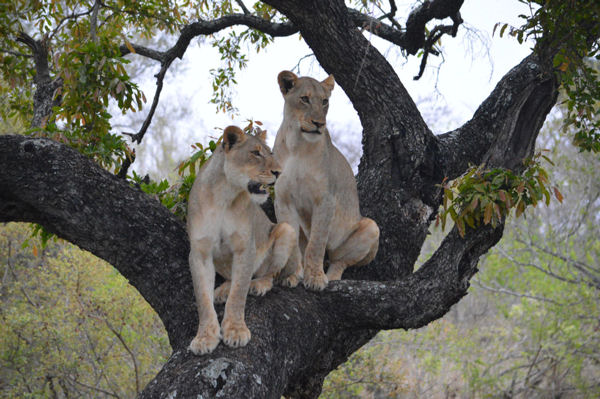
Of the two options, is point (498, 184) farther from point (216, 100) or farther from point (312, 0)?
point (216, 100)

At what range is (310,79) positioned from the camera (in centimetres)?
512

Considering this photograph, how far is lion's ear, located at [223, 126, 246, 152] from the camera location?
417 cm

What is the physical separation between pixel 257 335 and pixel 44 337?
8370mm

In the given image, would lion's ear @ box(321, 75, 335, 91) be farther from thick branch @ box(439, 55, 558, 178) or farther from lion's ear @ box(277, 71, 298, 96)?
thick branch @ box(439, 55, 558, 178)

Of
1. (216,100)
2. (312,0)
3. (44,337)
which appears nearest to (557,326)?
(216,100)

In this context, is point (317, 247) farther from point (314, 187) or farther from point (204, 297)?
point (204, 297)

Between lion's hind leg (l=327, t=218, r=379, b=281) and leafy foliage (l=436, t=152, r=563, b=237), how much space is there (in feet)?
2.29

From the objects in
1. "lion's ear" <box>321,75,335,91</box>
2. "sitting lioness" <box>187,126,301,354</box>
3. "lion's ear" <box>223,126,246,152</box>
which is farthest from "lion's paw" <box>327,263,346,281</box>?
"lion's ear" <box>223,126,246,152</box>

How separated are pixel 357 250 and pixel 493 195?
1195 mm

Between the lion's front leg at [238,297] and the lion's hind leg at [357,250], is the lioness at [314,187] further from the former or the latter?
the lion's front leg at [238,297]

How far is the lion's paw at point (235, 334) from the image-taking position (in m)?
3.86

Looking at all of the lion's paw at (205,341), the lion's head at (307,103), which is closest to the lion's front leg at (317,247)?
the lion's head at (307,103)

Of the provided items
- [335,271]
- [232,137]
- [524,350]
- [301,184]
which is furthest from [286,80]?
[524,350]

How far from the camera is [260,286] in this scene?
14.7 feet
